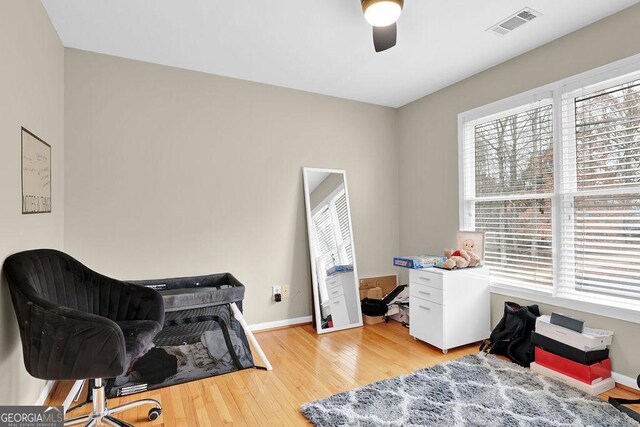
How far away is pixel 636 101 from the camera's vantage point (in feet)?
7.61

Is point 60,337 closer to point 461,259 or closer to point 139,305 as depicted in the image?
point 139,305

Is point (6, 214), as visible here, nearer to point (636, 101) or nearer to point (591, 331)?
point (591, 331)

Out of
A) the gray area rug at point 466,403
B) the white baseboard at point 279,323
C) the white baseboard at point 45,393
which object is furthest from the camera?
the white baseboard at point 279,323

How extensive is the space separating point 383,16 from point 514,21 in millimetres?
1169

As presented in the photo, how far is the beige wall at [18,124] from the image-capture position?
5.30ft

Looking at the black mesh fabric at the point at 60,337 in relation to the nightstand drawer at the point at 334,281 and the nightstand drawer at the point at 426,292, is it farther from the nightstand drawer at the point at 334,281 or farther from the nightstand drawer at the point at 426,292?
the nightstand drawer at the point at 426,292

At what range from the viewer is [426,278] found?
313 cm

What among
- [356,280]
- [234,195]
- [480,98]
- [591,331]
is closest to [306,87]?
[234,195]

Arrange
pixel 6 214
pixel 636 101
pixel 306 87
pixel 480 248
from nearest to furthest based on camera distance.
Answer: pixel 6 214 → pixel 636 101 → pixel 480 248 → pixel 306 87

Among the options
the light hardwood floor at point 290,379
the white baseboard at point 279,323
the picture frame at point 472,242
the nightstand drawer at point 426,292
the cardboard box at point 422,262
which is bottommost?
the light hardwood floor at point 290,379

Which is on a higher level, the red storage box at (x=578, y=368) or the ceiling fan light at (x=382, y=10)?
the ceiling fan light at (x=382, y=10)

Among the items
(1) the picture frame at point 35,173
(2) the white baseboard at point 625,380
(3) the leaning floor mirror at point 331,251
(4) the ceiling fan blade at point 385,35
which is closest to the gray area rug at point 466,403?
(2) the white baseboard at point 625,380

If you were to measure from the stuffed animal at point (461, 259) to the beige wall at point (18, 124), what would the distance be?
2.94 m

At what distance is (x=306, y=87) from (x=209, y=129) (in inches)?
43.5
